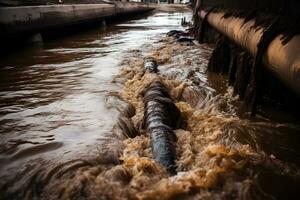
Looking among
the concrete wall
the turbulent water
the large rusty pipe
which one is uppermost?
the concrete wall

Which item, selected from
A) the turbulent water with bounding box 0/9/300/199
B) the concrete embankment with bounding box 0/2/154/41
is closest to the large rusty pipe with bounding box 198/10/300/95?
the turbulent water with bounding box 0/9/300/199

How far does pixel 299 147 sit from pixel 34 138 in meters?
3.31

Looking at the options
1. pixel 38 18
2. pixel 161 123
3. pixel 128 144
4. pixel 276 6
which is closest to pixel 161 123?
pixel 161 123

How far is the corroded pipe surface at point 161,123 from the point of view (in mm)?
3459

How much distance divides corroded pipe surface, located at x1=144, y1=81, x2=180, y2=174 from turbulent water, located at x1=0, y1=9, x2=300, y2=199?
0.35ft

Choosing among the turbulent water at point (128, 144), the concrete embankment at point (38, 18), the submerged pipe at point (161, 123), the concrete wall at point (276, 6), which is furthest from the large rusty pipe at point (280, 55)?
the concrete embankment at point (38, 18)

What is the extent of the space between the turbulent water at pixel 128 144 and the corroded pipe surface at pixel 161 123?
0.11 m

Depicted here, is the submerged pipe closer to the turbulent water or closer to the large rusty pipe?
the turbulent water

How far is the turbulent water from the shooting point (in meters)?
3.04

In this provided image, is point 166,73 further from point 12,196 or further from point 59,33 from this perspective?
point 59,33

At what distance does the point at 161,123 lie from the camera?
4.20m

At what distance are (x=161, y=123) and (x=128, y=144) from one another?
559 millimetres

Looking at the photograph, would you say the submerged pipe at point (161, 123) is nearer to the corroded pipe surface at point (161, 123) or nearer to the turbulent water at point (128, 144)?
the corroded pipe surface at point (161, 123)

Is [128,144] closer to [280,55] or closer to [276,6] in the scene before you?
[280,55]
